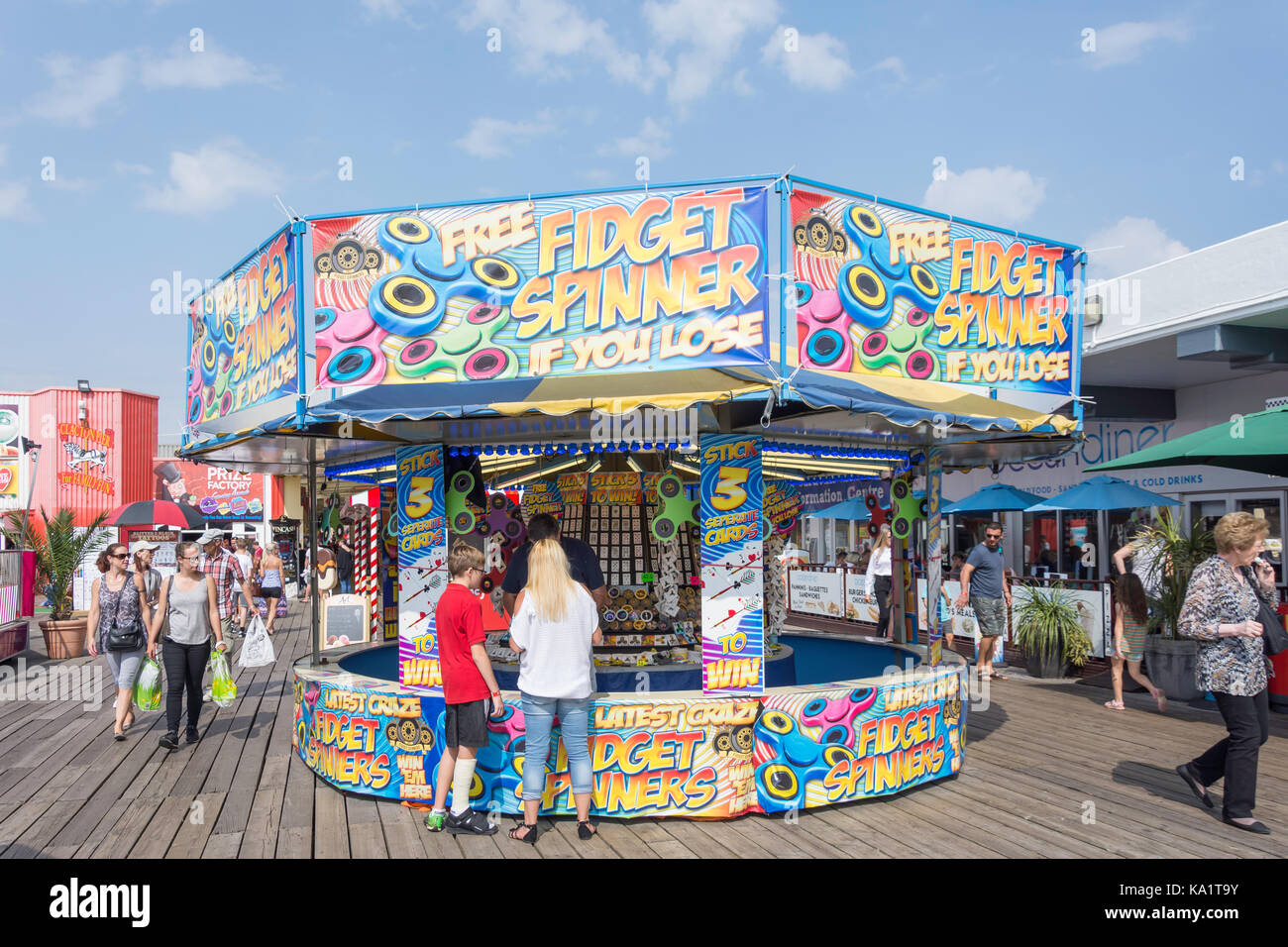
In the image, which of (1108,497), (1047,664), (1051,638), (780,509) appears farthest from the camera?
(1108,497)

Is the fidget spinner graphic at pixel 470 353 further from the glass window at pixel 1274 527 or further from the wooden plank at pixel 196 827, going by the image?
the glass window at pixel 1274 527

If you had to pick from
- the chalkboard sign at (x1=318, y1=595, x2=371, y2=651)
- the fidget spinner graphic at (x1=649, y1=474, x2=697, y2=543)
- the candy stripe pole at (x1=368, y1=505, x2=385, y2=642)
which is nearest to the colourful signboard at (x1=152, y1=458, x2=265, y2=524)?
the chalkboard sign at (x1=318, y1=595, x2=371, y2=651)

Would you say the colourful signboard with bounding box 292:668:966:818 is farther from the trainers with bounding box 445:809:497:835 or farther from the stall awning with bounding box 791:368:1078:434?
the stall awning with bounding box 791:368:1078:434

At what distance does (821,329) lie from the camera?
18.0ft

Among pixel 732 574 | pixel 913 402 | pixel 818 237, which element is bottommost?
pixel 732 574

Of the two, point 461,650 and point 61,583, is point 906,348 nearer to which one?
point 461,650

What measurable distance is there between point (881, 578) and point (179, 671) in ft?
30.6

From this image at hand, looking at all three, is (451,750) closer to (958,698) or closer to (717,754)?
(717,754)

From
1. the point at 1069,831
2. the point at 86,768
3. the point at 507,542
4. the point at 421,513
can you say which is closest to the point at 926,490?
the point at 1069,831

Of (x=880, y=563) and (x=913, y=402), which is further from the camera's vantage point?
(x=880, y=563)

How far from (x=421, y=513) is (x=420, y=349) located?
1117 mm

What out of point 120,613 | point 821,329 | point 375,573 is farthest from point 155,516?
point 821,329

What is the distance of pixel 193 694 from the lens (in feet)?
24.6
